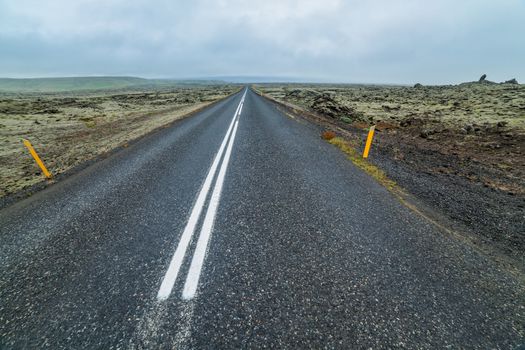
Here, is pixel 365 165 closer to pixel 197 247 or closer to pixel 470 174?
pixel 470 174

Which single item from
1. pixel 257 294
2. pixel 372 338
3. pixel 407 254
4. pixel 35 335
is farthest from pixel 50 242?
pixel 407 254

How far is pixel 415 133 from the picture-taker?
13.8 meters

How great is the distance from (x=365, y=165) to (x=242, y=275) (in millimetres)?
6061

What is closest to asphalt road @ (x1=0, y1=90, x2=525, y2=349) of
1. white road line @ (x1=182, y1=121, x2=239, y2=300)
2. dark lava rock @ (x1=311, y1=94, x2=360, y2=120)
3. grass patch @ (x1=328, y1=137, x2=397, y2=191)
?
white road line @ (x1=182, y1=121, x2=239, y2=300)

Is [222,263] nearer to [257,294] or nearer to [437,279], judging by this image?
[257,294]

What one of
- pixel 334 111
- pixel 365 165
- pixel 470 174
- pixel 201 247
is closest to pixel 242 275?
pixel 201 247

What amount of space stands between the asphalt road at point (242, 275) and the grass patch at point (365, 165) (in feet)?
2.85

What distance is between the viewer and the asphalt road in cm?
230

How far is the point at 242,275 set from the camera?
2971mm

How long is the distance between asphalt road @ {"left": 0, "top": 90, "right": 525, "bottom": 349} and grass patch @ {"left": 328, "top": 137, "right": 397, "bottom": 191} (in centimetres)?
87

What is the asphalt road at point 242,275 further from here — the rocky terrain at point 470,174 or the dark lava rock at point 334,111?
the dark lava rock at point 334,111

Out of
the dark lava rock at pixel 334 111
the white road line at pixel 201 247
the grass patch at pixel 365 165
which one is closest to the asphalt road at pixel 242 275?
the white road line at pixel 201 247

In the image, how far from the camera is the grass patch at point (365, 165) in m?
6.23

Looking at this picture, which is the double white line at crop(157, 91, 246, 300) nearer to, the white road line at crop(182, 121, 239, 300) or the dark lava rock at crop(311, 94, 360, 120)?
the white road line at crop(182, 121, 239, 300)
